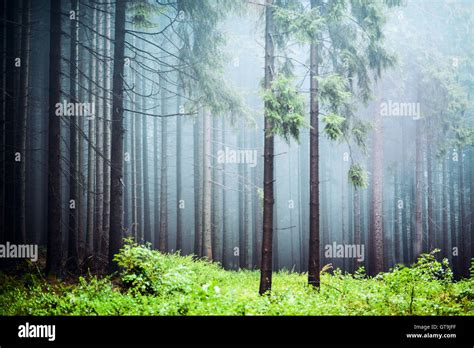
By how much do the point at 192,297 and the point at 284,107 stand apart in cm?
470

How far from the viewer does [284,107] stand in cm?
906

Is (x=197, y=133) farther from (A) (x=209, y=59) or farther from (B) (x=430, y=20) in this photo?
(B) (x=430, y=20)

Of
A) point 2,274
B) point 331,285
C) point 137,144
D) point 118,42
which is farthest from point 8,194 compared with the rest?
point 331,285

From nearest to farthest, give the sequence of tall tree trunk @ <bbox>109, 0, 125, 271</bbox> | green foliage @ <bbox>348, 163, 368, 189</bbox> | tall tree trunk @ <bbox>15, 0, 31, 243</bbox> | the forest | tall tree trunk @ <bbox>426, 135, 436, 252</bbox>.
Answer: the forest < tall tree trunk @ <bbox>109, 0, 125, 271</bbox> < green foliage @ <bbox>348, 163, 368, 189</bbox> < tall tree trunk @ <bbox>15, 0, 31, 243</bbox> < tall tree trunk @ <bbox>426, 135, 436, 252</bbox>

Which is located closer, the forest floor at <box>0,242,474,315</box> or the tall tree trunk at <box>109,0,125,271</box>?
the forest floor at <box>0,242,474,315</box>

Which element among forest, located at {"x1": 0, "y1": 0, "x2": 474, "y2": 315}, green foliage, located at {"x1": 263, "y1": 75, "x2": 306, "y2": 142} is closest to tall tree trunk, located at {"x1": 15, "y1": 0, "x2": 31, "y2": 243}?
forest, located at {"x1": 0, "y1": 0, "x2": 474, "y2": 315}

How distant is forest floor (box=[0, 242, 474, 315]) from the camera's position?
23.1 ft

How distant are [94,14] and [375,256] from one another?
14.1 m

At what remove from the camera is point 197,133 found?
19.3 meters

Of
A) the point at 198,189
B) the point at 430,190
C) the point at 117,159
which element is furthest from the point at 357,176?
the point at 430,190

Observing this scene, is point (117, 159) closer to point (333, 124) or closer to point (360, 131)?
point (333, 124)

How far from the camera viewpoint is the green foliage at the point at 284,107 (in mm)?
8891

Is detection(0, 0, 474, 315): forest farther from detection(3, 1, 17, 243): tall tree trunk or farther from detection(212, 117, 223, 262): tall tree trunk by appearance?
detection(212, 117, 223, 262): tall tree trunk

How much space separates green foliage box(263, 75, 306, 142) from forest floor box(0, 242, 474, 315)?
3761mm
